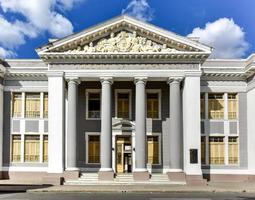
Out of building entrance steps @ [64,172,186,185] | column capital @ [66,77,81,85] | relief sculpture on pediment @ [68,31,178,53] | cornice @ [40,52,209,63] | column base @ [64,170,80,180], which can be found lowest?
building entrance steps @ [64,172,186,185]

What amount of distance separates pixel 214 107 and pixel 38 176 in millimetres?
13953

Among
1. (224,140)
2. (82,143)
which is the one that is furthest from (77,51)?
(224,140)

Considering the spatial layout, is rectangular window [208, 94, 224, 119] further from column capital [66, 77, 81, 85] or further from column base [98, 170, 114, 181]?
column capital [66, 77, 81, 85]

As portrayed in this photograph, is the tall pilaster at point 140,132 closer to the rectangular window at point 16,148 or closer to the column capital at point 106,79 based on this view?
the column capital at point 106,79

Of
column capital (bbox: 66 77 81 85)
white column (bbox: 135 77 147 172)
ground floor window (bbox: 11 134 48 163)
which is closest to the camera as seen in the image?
white column (bbox: 135 77 147 172)

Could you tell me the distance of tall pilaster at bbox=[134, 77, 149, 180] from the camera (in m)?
32.8

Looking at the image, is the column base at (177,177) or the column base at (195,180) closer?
the column base at (195,180)

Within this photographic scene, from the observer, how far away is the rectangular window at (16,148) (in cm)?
3693

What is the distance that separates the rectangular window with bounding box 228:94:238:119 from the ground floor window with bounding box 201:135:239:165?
1630 millimetres

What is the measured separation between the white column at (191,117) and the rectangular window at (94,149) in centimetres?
660

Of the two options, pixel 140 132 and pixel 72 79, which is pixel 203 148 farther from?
pixel 72 79

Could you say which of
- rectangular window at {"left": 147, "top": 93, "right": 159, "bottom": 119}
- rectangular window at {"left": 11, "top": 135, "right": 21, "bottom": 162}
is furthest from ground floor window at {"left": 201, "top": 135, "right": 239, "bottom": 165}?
rectangular window at {"left": 11, "top": 135, "right": 21, "bottom": 162}

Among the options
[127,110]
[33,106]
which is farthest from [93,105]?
[33,106]

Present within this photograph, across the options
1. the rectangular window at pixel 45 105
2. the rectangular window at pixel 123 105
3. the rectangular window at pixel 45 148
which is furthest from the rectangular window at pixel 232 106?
the rectangular window at pixel 45 148
